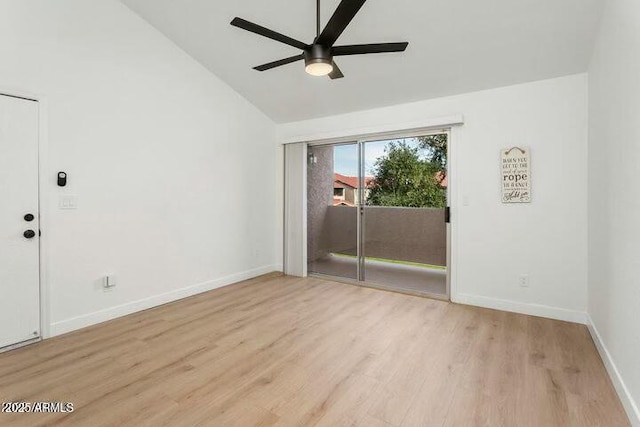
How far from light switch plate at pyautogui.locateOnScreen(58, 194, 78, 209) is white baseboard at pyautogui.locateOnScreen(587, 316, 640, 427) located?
4181 millimetres

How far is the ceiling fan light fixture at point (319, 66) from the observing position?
2177 millimetres

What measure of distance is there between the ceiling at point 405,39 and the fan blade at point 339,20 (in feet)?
3.06

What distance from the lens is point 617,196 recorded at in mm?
2025

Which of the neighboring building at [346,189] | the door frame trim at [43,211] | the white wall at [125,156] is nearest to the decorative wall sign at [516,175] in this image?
the neighboring building at [346,189]

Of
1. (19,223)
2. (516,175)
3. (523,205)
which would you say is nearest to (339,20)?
(516,175)

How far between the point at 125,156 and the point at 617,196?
409 centimetres

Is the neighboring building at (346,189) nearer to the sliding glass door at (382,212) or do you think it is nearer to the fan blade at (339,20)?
the sliding glass door at (382,212)

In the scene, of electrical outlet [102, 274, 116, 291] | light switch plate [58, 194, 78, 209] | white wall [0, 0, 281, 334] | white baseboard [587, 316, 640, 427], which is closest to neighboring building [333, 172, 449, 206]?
white wall [0, 0, 281, 334]

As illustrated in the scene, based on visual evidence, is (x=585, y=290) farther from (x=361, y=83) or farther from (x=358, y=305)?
(x=361, y=83)

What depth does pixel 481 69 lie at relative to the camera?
3186 millimetres

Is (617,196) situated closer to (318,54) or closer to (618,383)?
(618,383)

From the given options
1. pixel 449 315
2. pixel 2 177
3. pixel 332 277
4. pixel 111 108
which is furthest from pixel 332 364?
pixel 111 108

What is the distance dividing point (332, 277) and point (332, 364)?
2.40 m

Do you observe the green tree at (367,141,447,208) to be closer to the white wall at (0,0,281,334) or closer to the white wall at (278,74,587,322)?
the white wall at (278,74,587,322)
